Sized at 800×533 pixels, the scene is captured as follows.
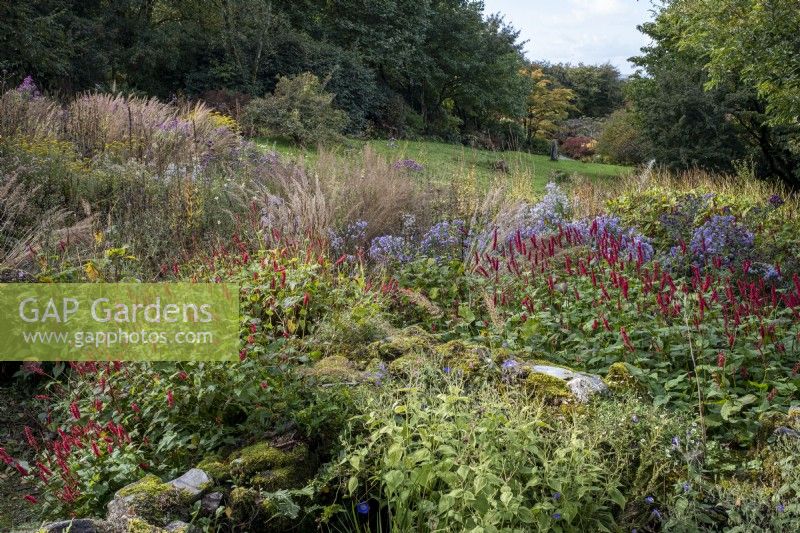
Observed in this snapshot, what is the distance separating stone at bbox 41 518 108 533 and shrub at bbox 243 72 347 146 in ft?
42.8

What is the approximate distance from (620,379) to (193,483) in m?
1.81

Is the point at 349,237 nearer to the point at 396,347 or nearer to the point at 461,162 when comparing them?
the point at 396,347

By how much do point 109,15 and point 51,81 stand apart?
115 inches

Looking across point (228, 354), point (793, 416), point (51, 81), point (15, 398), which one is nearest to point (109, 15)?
point (51, 81)

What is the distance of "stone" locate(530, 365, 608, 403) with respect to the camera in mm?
3002

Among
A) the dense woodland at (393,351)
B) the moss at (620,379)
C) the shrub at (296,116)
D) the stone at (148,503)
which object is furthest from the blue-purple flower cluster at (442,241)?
the shrub at (296,116)

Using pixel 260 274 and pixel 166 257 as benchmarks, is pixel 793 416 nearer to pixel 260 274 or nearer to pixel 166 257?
pixel 260 274

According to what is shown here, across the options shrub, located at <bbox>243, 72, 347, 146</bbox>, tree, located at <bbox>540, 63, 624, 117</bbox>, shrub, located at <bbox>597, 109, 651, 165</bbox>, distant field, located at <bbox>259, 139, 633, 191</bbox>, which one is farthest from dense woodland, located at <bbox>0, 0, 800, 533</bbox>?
tree, located at <bbox>540, 63, 624, 117</bbox>

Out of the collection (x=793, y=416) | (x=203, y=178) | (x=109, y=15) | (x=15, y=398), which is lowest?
(x=15, y=398)

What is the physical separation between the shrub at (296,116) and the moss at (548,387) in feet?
40.0

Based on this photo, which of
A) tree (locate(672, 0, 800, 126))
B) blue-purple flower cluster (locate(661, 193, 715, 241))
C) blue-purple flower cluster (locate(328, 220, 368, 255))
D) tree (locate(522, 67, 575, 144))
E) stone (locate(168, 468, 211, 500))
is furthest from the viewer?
tree (locate(522, 67, 575, 144))

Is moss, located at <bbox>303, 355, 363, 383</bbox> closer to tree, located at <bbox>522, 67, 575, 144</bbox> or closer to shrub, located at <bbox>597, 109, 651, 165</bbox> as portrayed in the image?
shrub, located at <bbox>597, 109, 651, 165</bbox>

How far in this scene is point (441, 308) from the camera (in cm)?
463

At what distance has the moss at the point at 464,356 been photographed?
125 inches
